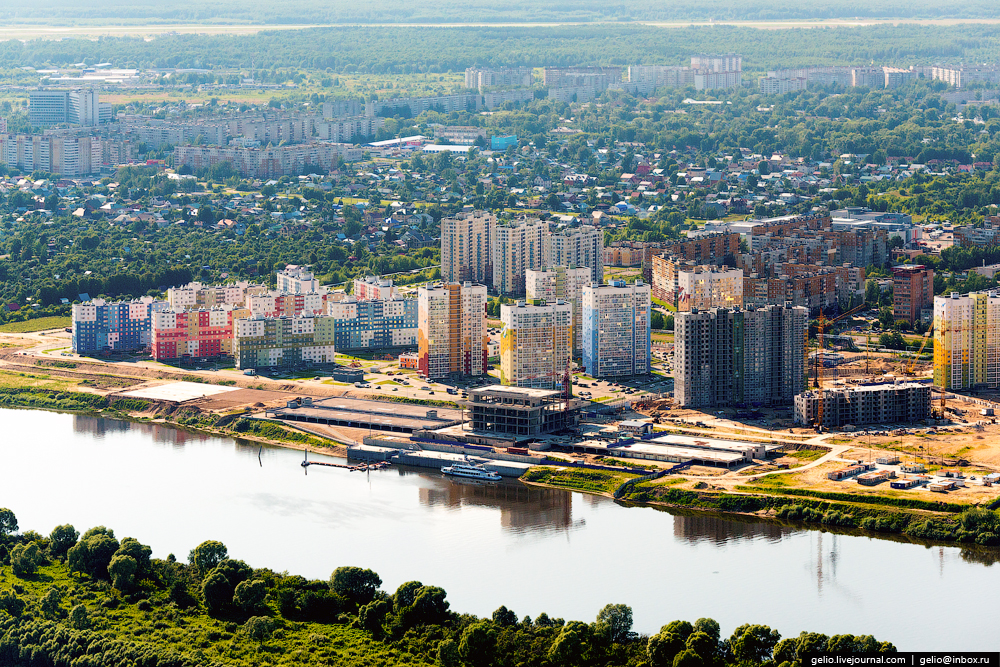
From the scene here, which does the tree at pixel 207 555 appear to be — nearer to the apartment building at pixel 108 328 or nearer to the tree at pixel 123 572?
the tree at pixel 123 572

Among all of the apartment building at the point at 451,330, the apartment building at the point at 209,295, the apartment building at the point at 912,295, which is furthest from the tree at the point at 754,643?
the apartment building at the point at 912,295

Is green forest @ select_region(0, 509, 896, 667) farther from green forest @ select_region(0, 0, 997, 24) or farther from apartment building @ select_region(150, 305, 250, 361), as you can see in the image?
green forest @ select_region(0, 0, 997, 24)

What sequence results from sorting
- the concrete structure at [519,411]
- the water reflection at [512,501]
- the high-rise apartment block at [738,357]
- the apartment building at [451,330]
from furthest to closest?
the apartment building at [451,330], the high-rise apartment block at [738,357], the concrete structure at [519,411], the water reflection at [512,501]

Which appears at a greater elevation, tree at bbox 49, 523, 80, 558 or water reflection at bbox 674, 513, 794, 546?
tree at bbox 49, 523, 80, 558

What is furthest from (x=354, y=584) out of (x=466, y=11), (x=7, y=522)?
(x=466, y=11)

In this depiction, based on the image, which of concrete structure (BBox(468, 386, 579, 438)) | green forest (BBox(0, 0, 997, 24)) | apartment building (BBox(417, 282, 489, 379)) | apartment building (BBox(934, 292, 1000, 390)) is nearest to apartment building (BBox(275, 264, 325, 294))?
apartment building (BBox(417, 282, 489, 379))

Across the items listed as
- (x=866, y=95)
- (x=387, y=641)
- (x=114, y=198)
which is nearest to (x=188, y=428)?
(x=387, y=641)
